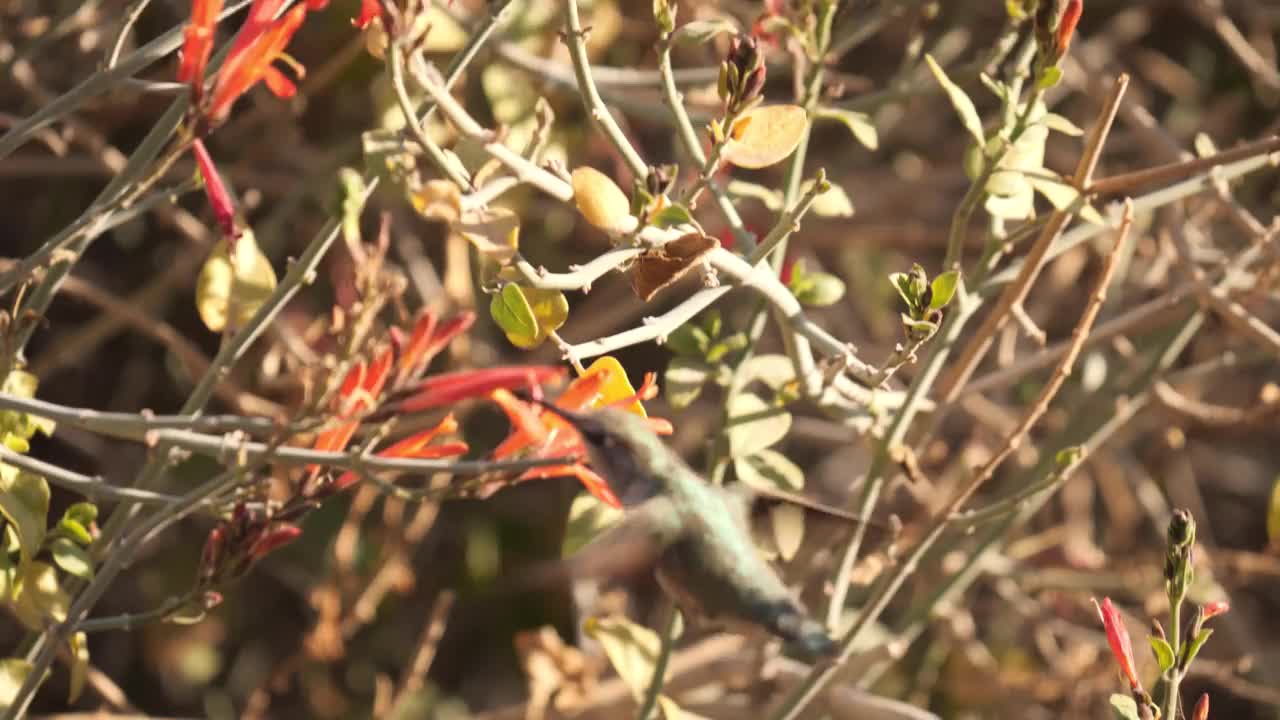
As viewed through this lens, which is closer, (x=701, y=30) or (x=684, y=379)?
(x=701, y=30)

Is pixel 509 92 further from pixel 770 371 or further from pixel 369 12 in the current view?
pixel 369 12

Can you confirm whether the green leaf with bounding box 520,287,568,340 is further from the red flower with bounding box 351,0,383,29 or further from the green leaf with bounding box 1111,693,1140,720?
the green leaf with bounding box 1111,693,1140,720

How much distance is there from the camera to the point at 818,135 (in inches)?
111

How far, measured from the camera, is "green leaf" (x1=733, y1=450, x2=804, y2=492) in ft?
4.72

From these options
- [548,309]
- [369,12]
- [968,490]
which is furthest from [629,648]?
[369,12]

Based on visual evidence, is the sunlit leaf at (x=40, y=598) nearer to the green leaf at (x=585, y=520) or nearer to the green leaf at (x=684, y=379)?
the green leaf at (x=585, y=520)

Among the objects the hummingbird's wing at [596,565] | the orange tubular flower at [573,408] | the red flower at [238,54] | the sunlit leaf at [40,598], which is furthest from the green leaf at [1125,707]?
the hummingbird's wing at [596,565]

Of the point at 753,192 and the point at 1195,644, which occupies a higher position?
the point at 753,192

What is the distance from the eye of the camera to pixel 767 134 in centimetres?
115

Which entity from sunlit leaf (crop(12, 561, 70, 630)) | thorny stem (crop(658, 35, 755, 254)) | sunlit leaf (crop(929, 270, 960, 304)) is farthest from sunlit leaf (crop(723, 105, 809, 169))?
sunlit leaf (crop(12, 561, 70, 630))

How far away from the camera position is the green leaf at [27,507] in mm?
1161

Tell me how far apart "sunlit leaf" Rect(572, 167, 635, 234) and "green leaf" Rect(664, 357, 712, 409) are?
0.38m

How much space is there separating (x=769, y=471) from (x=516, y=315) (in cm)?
46

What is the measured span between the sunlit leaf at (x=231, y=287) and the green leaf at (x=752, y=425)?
0.46m
